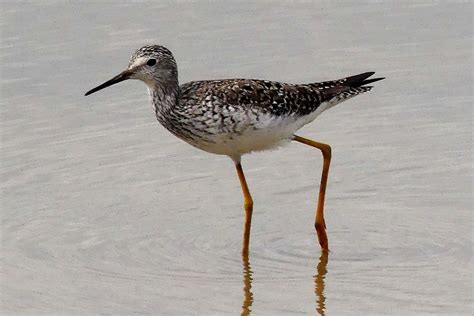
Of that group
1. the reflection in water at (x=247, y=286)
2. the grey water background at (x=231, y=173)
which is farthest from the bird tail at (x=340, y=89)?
the reflection in water at (x=247, y=286)

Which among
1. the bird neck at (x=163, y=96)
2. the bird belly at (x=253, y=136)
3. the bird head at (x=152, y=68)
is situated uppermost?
the bird head at (x=152, y=68)

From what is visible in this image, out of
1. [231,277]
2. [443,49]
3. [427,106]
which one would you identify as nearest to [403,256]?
[231,277]

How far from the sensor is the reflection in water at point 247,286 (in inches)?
490

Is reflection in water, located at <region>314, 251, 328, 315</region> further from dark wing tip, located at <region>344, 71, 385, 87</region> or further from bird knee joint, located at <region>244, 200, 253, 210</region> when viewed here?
dark wing tip, located at <region>344, 71, 385, 87</region>

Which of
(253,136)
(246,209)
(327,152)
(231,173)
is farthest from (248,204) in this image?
(231,173)

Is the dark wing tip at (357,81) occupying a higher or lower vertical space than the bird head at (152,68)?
lower

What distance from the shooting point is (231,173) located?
633 inches

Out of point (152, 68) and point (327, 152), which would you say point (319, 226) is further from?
point (152, 68)

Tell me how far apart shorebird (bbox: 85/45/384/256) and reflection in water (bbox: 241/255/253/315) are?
0.25 m

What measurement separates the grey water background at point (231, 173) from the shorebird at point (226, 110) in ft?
2.37

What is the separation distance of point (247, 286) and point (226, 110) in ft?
5.89

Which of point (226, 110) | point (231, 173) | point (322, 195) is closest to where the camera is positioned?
point (226, 110)

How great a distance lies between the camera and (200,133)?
1374 centimetres

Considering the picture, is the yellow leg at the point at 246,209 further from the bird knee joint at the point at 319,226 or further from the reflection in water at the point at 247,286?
the bird knee joint at the point at 319,226
